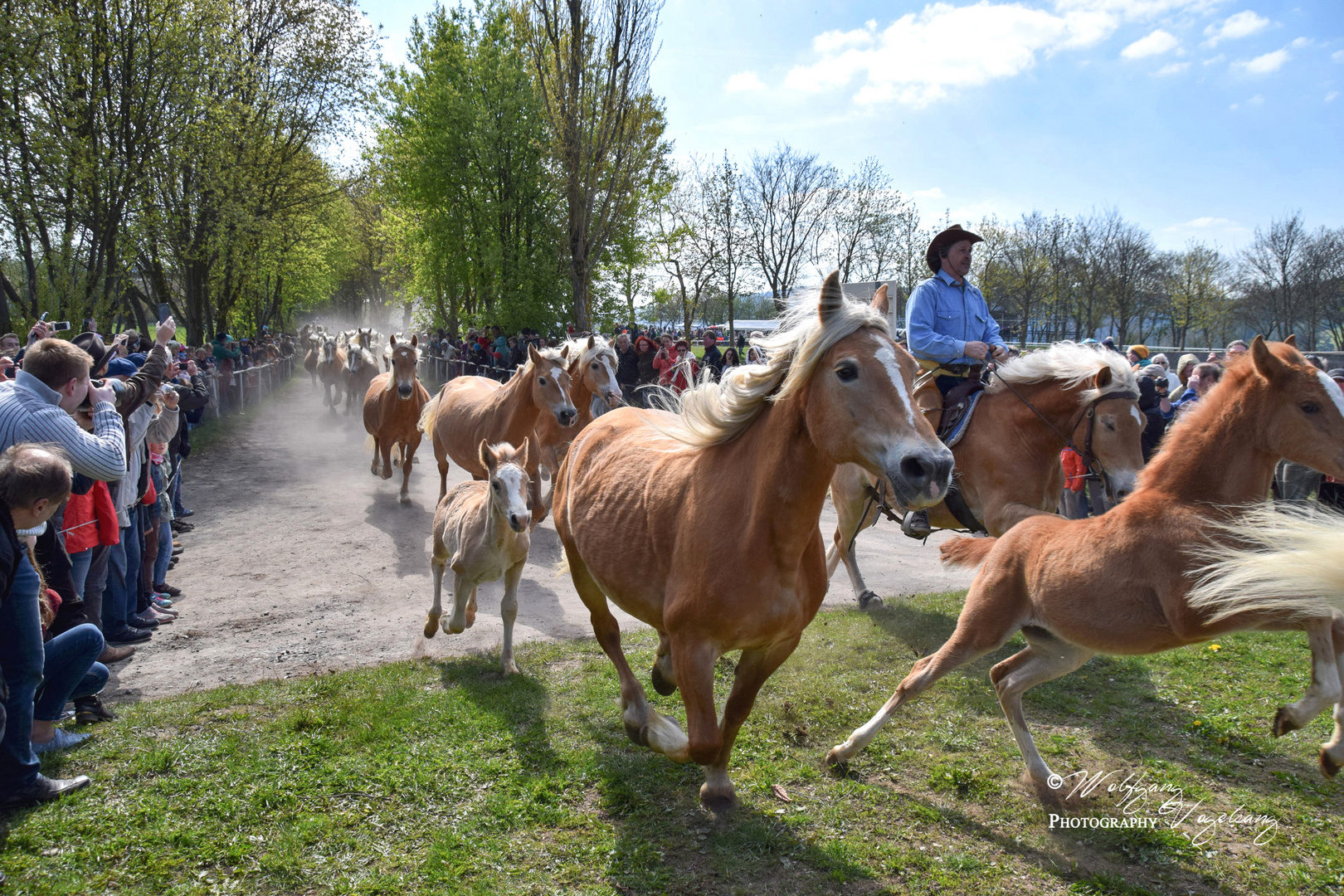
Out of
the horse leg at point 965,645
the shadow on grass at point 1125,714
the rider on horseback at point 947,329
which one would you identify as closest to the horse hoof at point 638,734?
the horse leg at point 965,645

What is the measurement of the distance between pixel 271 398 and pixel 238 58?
1037 centimetres

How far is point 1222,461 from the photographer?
11.1ft

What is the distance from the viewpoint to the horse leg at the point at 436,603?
5914mm

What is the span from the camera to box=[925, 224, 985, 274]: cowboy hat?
6.16 metres

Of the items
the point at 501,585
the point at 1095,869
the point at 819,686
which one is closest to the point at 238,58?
the point at 501,585

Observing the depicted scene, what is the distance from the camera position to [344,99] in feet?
80.8

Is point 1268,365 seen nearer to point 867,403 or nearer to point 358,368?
point 867,403

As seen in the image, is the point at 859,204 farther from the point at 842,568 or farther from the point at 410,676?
the point at 410,676

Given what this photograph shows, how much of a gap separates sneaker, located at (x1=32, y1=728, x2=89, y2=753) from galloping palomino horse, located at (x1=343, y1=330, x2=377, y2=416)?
53.6 ft

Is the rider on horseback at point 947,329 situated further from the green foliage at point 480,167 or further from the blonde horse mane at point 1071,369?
the green foliage at point 480,167

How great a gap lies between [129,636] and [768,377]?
5.72m

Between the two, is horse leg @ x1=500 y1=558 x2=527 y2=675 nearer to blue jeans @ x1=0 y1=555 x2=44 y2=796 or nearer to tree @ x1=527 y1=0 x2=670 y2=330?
blue jeans @ x1=0 y1=555 x2=44 y2=796

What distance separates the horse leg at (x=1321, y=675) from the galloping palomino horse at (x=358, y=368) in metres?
19.7

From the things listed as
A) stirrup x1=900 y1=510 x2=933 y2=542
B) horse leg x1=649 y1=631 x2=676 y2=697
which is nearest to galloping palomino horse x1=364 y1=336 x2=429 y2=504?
stirrup x1=900 y1=510 x2=933 y2=542
